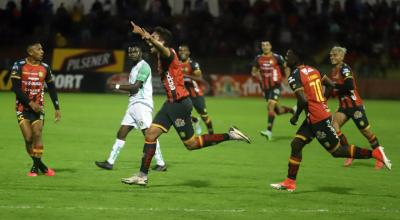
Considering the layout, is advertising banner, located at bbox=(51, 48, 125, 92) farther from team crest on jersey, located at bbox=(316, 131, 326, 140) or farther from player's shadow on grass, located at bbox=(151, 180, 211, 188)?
team crest on jersey, located at bbox=(316, 131, 326, 140)

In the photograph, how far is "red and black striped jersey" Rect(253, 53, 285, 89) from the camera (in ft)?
67.0

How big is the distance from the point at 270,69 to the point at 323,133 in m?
8.96

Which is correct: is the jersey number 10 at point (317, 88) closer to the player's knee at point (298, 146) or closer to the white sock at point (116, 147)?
the player's knee at point (298, 146)

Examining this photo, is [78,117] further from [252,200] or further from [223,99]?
[252,200]

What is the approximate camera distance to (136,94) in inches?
534

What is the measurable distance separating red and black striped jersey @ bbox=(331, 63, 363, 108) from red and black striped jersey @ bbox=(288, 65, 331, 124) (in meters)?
2.54

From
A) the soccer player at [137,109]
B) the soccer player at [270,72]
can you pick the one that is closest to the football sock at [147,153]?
the soccer player at [137,109]

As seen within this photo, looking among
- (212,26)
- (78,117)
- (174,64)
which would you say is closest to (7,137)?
(78,117)

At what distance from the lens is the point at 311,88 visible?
460 inches

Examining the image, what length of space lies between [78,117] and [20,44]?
1301 centimetres

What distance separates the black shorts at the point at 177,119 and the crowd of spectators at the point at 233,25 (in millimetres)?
24102

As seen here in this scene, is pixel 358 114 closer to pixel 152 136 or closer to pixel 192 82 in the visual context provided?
pixel 152 136

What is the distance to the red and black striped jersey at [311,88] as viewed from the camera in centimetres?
1151

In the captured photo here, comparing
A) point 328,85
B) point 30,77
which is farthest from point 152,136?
point 328,85
